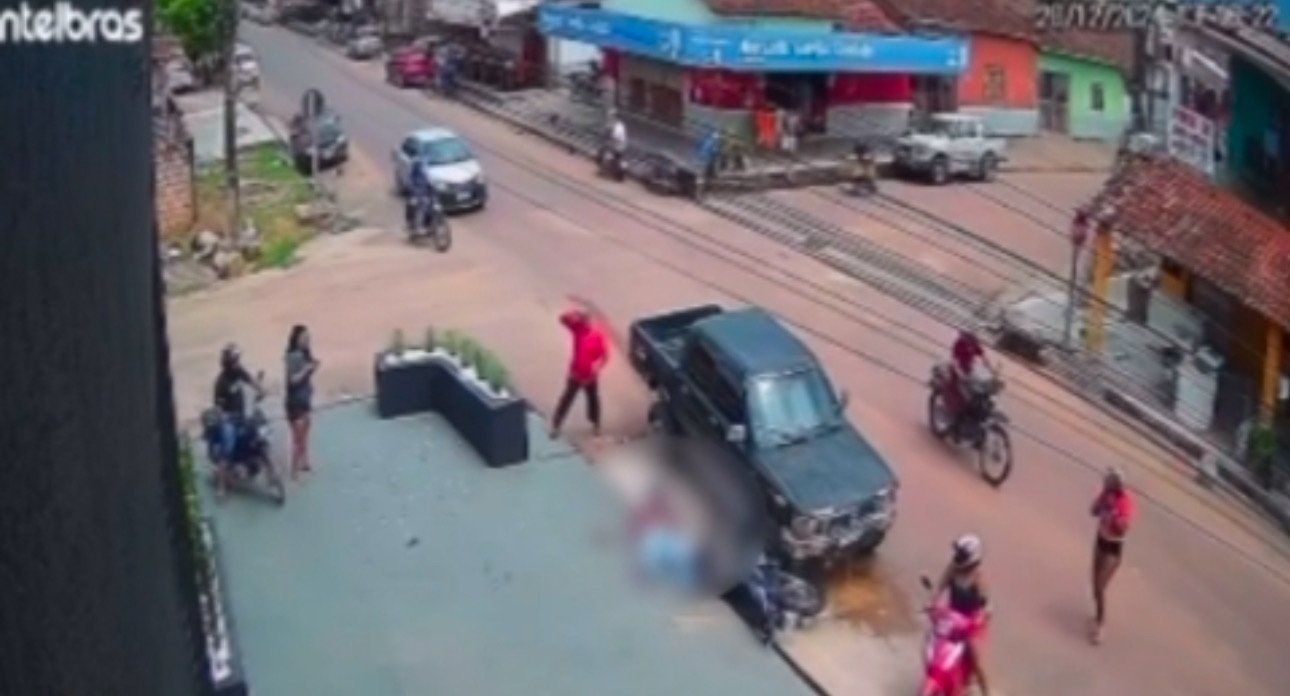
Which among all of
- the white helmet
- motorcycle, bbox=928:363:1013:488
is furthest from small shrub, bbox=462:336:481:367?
the white helmet

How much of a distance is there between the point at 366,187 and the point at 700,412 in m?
15.0

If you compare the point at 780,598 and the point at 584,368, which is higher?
the point at 584,368

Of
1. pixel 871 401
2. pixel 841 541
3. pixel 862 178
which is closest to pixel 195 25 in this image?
pixel 862 178

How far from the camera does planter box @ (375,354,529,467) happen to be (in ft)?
50.7

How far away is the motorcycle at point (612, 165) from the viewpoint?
98.3ft

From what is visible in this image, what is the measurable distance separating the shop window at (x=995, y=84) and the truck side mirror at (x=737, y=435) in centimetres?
2408

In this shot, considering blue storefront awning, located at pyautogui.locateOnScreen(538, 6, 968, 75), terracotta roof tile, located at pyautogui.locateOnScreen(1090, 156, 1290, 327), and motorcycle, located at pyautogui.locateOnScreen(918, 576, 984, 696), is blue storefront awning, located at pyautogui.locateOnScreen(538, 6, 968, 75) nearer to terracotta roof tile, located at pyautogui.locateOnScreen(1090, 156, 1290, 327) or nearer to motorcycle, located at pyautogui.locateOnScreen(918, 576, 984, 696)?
terracotta roof tile, located at pyautogui.locateOnScreen(1090, 156, 1290, 327)

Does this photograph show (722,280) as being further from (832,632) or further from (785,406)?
(832,632)

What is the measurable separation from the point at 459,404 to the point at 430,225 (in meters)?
9.20

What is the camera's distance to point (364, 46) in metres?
45.8

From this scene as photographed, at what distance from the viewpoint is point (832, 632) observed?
1330 centimetres

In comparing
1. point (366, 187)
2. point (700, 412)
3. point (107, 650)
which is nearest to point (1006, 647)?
point (700, 412)

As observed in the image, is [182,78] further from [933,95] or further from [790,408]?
[790,408]

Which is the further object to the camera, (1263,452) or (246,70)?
(246,70)
